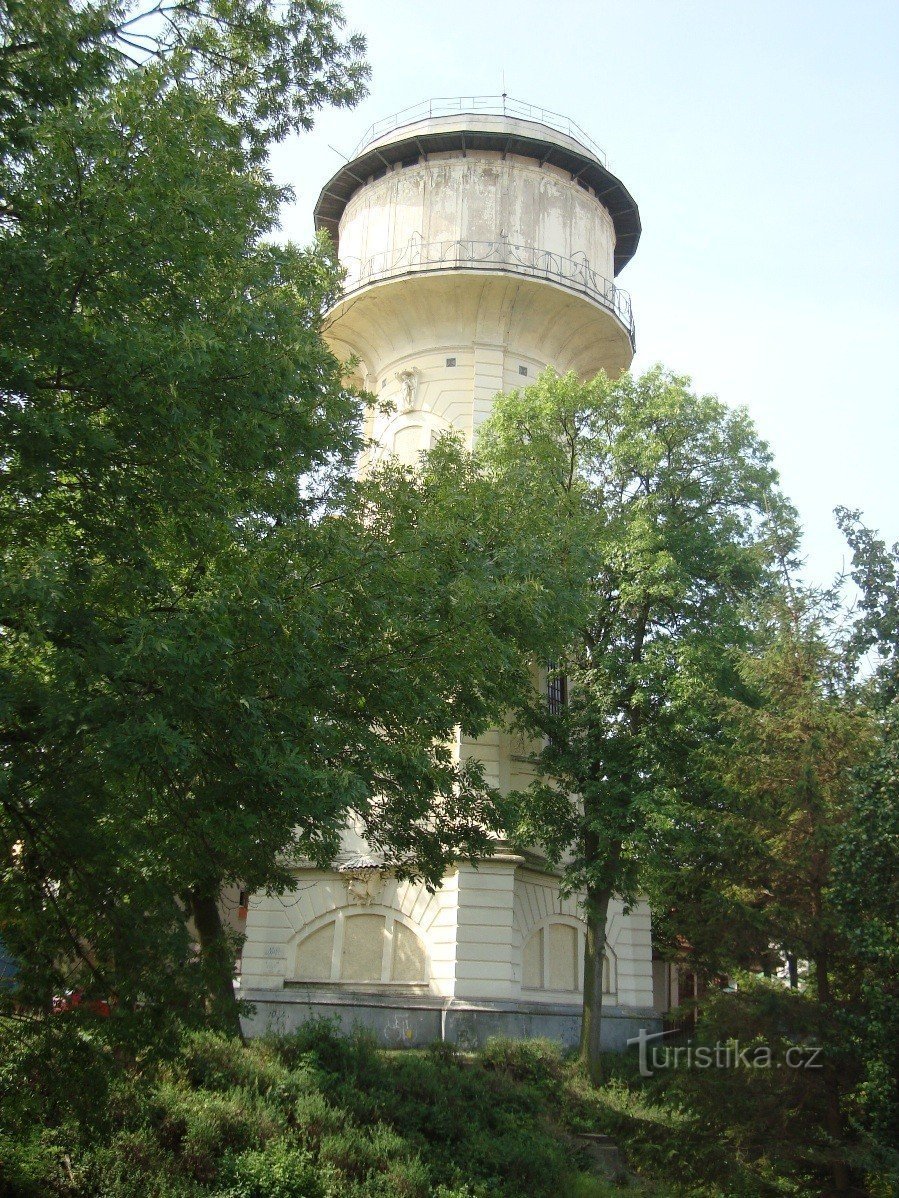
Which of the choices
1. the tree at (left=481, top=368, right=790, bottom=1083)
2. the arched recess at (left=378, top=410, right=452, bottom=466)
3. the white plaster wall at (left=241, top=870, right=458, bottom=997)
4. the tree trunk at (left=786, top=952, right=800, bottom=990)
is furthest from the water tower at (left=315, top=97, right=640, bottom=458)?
the tree trunk at (left=786, top=952, right=800, bottom=990)

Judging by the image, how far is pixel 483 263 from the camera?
78.0 ft

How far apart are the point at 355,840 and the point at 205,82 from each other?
1377cm

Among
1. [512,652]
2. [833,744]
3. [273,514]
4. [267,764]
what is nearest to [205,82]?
[273,514]

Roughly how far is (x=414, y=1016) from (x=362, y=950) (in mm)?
1824

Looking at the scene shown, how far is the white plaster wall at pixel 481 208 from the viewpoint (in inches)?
969

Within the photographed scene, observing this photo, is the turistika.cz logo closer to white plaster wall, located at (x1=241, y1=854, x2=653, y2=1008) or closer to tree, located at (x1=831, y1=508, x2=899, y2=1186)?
tree, located at (x1=831, y1=508, x2=899, y2=1186)

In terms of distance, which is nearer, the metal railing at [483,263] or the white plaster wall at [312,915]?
the white plaster wall at [312,915]

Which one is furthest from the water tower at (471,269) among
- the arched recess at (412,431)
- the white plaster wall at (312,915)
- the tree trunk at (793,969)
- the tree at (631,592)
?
the tree trunk at (793,969)

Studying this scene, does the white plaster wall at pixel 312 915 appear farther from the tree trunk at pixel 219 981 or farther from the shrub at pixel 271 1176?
the tree trunk at pixel 219 981

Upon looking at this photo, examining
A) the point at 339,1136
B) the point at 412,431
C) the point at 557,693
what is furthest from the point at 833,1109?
Answer: the point at 412,431

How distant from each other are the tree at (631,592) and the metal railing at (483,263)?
13.8ft

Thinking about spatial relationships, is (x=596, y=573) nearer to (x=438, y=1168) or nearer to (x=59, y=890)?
(x=438, y=1168)

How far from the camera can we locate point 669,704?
17484mm

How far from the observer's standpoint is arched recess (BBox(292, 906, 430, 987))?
19578 millimetres
